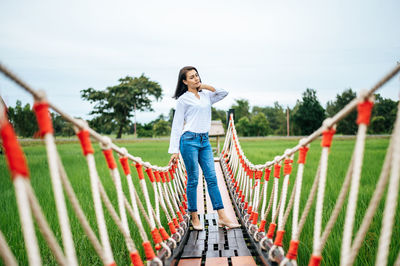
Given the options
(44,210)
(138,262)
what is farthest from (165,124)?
(138,262)

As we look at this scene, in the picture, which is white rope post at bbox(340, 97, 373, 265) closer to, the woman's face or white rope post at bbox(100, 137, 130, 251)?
white rope post at bbox(100, 137, 130, 251)

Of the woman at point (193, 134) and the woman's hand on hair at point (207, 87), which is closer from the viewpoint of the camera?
the woman at point (193, 134)

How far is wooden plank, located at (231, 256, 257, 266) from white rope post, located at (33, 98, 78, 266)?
3.35ft

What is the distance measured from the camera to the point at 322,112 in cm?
2920

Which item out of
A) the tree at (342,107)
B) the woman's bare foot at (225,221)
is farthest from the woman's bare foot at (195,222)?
the tree at (342,107)

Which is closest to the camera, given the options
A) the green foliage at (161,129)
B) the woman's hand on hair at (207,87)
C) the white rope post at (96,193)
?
the white rope post at (96,193)

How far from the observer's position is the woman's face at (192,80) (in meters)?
2.17

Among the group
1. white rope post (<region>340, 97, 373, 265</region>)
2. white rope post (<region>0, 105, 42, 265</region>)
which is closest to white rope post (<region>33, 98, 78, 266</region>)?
white rope post (<region>0, 105, 42, 265</region>)

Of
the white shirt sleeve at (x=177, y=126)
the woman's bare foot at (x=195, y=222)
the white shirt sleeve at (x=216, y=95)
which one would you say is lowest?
the woman's bare foot at (x=195, y=222)

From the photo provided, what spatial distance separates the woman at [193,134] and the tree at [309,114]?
28.6 meters

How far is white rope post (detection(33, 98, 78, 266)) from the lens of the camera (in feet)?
2.40

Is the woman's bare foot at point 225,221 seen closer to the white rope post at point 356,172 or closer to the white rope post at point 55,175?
the white rope post at point 356,172

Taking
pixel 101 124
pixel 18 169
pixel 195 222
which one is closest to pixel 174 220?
pixel 195 222

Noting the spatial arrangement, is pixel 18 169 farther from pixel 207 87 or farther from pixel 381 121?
pixel 381 121
